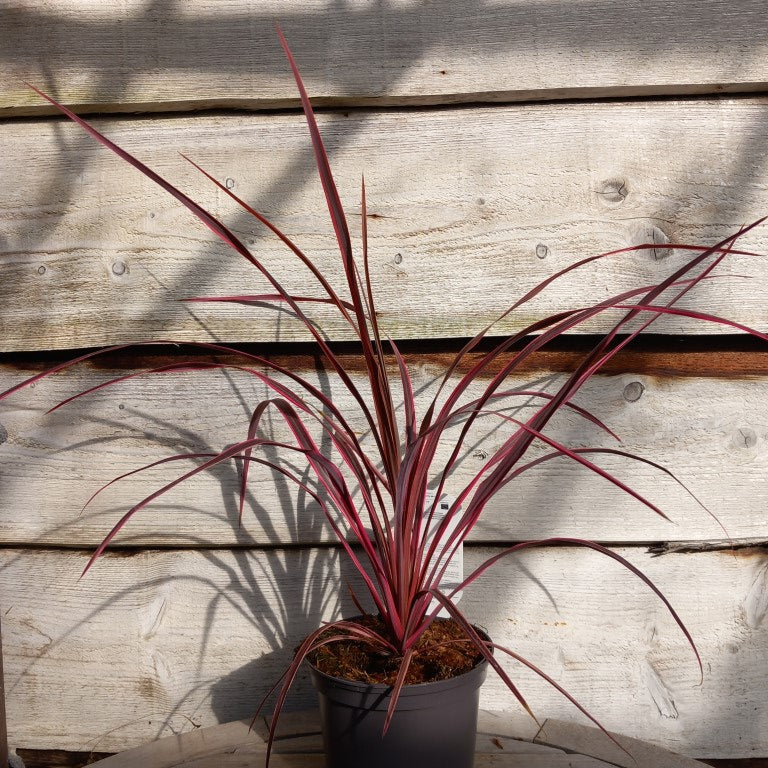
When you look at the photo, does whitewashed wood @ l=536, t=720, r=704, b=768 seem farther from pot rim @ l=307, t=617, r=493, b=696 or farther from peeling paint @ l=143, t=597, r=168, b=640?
peeling paint @ l=143, t=597, r=168, b=640

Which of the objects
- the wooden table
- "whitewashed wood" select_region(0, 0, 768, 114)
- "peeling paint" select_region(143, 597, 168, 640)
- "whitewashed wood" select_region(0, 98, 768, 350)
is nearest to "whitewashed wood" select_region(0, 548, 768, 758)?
"peeling paint" select_region(143, 597, 168, 640)

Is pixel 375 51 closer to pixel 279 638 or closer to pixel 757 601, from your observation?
pixel 279 638

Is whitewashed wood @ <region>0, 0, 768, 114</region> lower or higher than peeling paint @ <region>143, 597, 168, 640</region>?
higher

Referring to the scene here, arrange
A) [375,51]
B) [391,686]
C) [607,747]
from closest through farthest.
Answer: [391,686]
[607,747]
[375,51]

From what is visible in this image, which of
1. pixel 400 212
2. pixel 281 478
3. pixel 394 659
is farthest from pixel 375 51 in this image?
pixel 394 659

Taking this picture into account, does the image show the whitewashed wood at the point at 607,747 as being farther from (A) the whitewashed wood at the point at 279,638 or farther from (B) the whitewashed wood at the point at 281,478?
(B) the whitewashed wood at the point at 281,478

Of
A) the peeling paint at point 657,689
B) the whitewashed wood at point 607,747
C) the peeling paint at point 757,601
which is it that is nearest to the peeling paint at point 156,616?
the whitewashed wood at point 607,747

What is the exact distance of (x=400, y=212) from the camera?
119 centimetres

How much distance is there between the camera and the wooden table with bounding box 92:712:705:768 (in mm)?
1018

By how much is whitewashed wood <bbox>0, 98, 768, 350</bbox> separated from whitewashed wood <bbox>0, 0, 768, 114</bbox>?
38 mm

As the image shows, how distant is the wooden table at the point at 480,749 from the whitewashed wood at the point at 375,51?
96 cm

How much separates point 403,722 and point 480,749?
10.7 inches

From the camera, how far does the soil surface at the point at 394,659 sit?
890 millimetres

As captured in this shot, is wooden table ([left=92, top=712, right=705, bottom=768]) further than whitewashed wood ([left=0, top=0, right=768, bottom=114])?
No
